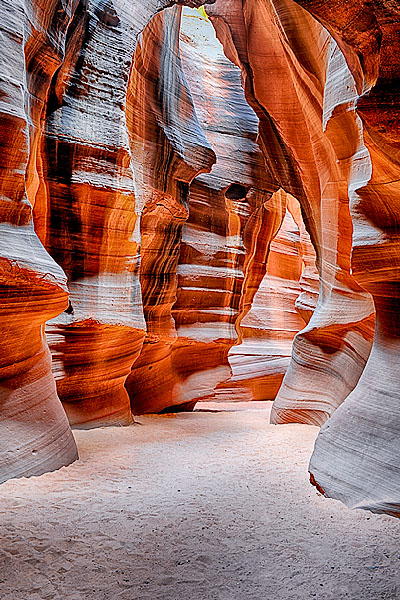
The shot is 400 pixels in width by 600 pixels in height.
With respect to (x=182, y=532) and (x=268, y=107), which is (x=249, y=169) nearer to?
(x=268, y=107)

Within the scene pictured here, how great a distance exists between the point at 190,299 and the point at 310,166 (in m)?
5.17

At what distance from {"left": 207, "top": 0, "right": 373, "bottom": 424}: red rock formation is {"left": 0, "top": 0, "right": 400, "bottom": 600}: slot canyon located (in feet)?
0.17

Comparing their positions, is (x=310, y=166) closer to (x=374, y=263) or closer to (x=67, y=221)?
(x=67, y=221)

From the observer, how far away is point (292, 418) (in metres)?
10.0

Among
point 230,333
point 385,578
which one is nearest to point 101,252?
point 230,333

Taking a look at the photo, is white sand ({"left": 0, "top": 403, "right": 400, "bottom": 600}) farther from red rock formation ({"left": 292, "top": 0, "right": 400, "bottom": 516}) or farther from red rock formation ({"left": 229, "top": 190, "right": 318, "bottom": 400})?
red rock formation ({"left": 229, "top": 190, "right": 318, "bottom": 400})

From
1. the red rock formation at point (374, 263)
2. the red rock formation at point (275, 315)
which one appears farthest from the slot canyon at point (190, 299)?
the red rock formation at point (275, 315)

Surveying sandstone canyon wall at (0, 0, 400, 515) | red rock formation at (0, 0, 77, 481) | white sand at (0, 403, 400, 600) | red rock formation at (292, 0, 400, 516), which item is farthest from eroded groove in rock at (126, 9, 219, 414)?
white sand at (0, 403, 400, 600)

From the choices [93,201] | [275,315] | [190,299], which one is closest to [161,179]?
[93,201]

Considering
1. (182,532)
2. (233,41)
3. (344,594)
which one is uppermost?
(233,41)

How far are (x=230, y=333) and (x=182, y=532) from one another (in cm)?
1046

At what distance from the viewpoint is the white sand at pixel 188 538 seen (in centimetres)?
331

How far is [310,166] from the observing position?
10.5 m

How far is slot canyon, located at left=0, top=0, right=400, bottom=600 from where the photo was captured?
153 inches
